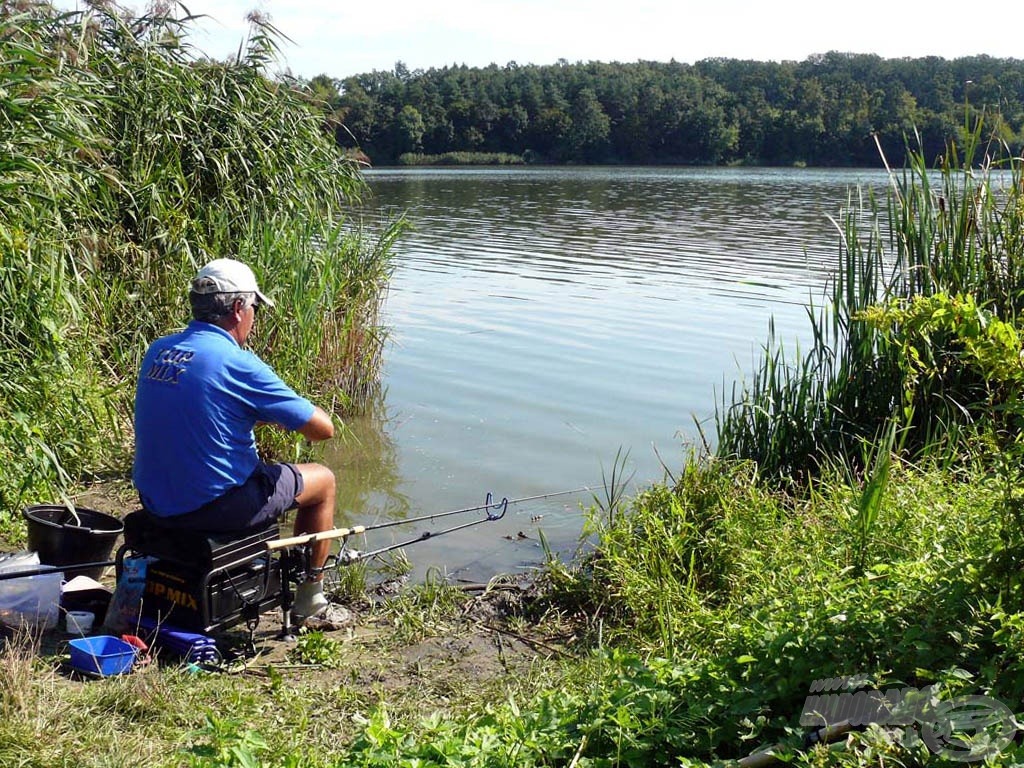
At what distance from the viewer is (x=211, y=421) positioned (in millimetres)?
4070

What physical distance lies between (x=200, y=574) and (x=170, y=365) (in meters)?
0.81

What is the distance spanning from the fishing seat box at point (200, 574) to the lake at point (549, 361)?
60.0 inches

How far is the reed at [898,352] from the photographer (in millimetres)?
5902

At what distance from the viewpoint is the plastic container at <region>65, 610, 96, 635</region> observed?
13.4 feet

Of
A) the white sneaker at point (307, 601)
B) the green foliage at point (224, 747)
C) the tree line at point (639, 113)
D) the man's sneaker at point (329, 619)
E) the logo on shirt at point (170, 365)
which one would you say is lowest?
the man's sneaker at point (329, 619)

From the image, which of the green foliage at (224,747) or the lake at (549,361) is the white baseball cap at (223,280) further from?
the lake at (549,361)

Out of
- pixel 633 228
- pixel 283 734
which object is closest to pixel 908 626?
pixel 283 734

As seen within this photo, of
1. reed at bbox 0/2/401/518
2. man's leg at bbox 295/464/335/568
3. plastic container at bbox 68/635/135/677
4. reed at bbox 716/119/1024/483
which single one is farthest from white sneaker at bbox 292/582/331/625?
reed at bbox 716/119/1024/483

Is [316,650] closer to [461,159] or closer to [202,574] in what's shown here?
[202,574]

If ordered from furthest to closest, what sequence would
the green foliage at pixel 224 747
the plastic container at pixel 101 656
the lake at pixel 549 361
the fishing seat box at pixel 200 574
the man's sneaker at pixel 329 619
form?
the lake at pixel 549 361 < the man's sneaker at pixel 329 619 < the fishing seat box at pixel 200 574 < the plastic container at pixel 101 656 < the green foliage at pixel 224 747

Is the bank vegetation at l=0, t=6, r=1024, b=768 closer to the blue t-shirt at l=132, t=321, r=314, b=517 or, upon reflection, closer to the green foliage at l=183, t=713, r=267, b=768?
the green foliage at l=183, t=713, r=267, b=768

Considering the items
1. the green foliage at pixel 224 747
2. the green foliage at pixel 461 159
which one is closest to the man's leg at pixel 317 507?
the green foliage at pixel 224 747

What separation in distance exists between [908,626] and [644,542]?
6.33 ft

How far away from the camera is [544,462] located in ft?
26.1
